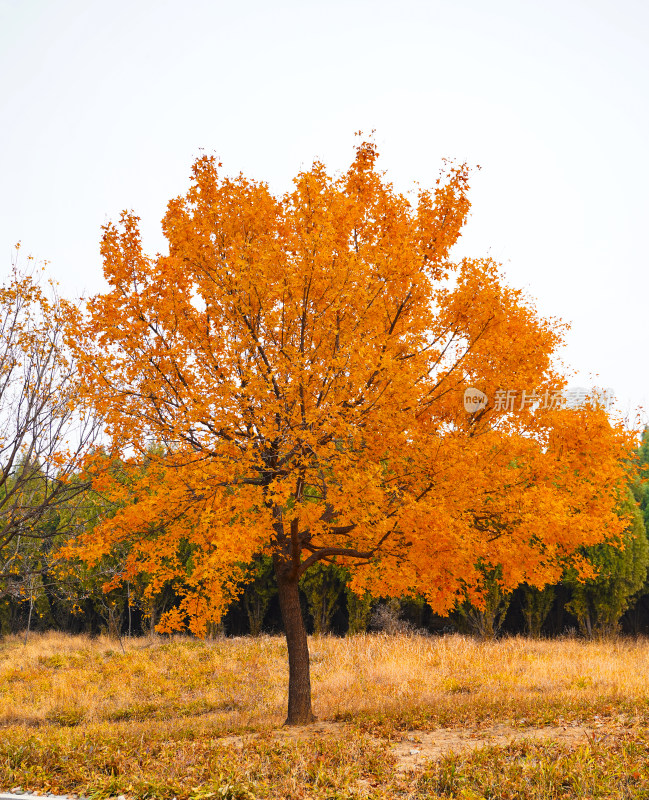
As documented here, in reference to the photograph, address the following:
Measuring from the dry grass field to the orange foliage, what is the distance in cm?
197

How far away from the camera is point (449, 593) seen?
8.98 meters

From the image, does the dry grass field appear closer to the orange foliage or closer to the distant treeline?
the orange foliage

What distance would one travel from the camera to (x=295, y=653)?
10.0 metres

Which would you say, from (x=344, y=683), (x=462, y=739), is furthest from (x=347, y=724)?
(x=344, y=683)

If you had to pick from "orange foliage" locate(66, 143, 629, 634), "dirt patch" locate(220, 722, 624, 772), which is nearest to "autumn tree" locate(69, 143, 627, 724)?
"orange foliage" locate(66, 143, 629, 634)

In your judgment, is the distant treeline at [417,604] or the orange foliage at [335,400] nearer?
the orange foliage at [335,400]

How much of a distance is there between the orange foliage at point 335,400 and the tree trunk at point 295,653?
68 centimetres

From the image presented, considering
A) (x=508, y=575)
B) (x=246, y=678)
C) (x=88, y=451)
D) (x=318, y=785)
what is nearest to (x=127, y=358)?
(x=88, y=451)

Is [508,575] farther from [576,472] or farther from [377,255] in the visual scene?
[377,255]

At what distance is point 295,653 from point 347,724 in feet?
4.63

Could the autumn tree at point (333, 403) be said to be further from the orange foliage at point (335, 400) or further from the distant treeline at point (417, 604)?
the distant treeline at point (417, 604)

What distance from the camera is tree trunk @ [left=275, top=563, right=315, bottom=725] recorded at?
32.2 ft

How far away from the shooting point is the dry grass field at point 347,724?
5902mm

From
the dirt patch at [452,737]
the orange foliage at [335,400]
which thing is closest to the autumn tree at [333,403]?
the orange foliage at [335,400]
